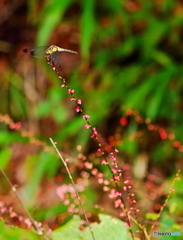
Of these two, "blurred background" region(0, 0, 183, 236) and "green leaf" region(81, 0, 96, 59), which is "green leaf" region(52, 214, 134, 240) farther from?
"green leaf" region(81, 0, 96, 59)

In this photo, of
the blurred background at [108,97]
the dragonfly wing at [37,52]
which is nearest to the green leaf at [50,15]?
the blurred background at [108,97]

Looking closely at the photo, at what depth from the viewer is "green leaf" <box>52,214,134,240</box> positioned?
0.75m

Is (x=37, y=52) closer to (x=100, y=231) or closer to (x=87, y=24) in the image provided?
(x=100, y=231)

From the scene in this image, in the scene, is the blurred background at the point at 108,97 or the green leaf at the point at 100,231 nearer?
the green leaf at the point at 100,231

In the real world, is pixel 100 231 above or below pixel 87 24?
below

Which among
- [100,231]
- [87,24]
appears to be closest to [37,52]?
[100,231]

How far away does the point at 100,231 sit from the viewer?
0.77m

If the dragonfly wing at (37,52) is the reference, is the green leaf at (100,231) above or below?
below

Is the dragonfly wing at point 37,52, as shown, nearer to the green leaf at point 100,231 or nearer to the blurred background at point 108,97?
the green leaf at point 100,231

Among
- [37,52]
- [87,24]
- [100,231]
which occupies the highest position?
[87,24]

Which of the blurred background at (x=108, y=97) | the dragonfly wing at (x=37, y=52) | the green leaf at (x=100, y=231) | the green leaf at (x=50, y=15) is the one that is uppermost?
the green leaf at (x=50, y=15)

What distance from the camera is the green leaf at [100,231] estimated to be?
0.75 meters

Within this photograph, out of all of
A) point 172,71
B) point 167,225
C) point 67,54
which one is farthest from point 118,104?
point 167,225

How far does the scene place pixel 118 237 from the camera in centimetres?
74
